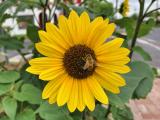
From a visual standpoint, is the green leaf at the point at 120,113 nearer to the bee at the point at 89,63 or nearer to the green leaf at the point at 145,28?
the green leaf at the point at 145,28

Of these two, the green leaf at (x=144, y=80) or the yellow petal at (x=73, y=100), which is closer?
the yellow petal at (x=73, y=100)

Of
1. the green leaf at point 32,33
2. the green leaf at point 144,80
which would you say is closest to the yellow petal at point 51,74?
the green leaf at point 144,80

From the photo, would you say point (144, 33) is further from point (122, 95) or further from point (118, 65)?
point (118, 65)

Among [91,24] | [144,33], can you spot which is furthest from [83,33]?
[144,33]

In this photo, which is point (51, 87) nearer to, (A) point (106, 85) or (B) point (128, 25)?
(A) point (106, 85)

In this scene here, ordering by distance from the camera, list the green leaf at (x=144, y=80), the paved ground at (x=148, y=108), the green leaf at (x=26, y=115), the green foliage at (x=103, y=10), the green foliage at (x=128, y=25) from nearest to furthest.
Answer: the green leaf at (x=26, y=115), the green leaf at (x=144, y=80), the green foliage at (x=128, y=25), the green foliage at (x=103, y=10), the paved ground at (x=148, y=108)

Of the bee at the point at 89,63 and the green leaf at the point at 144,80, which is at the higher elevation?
the bee at the point at 89,63

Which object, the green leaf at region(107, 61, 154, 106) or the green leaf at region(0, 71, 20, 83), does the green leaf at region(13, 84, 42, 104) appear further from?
the green leaf at region(107, 61, 154, 106)

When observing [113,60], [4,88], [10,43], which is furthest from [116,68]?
[10,43]
